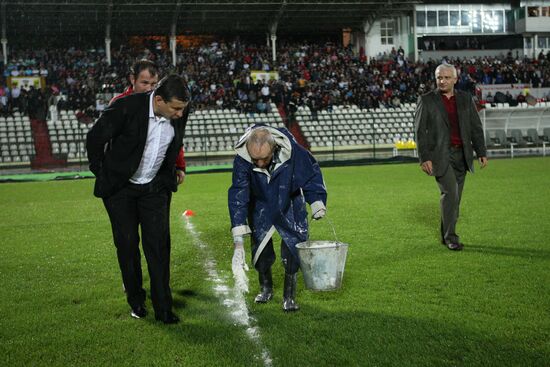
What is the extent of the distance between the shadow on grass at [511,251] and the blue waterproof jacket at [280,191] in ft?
10.1

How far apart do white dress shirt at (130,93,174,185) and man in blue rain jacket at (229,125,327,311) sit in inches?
20.3

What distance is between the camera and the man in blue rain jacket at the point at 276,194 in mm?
4902

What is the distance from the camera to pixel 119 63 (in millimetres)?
39062

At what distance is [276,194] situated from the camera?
5.06m

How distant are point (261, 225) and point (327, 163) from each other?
2047cm

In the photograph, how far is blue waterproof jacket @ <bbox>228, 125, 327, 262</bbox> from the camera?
497cm

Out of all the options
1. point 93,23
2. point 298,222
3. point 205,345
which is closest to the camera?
point 205,345

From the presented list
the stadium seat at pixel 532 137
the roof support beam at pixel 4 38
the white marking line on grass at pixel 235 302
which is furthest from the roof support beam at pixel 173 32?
the white marking line on grass at pixel 235 302

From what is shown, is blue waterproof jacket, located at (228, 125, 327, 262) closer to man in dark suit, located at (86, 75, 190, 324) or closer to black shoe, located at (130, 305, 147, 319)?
man in dark suit, located at (86, 75, 190, 324)

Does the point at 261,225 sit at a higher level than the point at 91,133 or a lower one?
lower

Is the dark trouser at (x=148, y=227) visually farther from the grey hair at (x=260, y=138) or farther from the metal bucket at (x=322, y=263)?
the metal bucket at (x=322, y=263)

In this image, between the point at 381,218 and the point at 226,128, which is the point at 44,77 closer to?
the point at 226,128

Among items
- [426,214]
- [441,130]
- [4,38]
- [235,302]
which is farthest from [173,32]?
[235,302]

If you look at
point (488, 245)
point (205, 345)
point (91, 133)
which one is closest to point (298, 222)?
point (205, 345)
